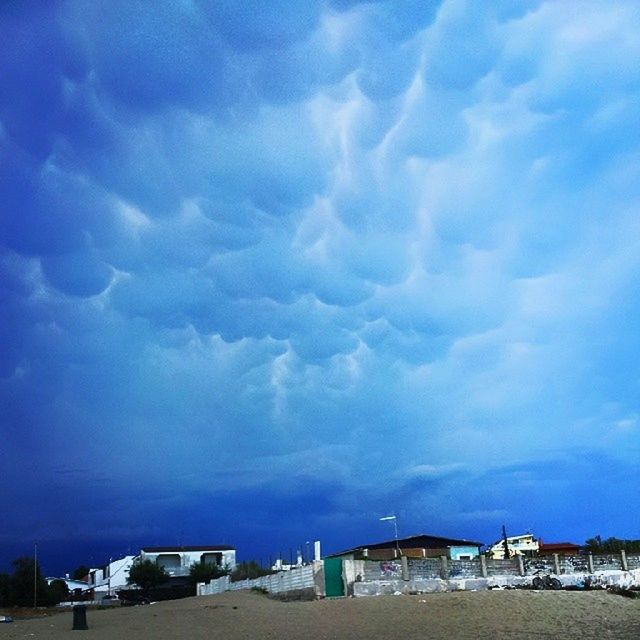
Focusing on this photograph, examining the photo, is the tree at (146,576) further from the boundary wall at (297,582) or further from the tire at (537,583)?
the tire at (537,583)

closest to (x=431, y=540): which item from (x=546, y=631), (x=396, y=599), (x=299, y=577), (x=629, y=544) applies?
(x=629, y=544)

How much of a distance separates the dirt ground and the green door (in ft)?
7.95

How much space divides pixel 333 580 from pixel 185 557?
67.1m

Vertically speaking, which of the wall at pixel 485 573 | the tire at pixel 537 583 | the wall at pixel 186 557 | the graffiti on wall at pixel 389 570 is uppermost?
the wall at pixel 186 557

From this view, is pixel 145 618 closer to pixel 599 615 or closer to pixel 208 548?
pixel 599 615

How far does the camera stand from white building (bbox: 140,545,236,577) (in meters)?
97.3

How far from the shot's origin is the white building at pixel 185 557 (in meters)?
97.3

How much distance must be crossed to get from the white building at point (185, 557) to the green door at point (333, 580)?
62147mm

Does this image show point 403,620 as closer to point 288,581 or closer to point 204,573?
point 288,581

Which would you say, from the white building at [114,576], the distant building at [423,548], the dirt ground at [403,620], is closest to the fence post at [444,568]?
the dirt ground at [403,620]

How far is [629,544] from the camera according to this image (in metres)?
78.7

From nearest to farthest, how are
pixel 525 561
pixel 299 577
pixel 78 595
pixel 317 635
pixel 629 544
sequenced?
pixel 317 635, pixel 299 577, pixel 525 561, pixel 629 544, pixel 78 595

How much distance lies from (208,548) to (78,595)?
745 inches

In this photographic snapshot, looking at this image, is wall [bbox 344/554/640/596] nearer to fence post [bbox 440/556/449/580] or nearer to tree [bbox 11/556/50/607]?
fence post [bbox 440/556/449/580]
